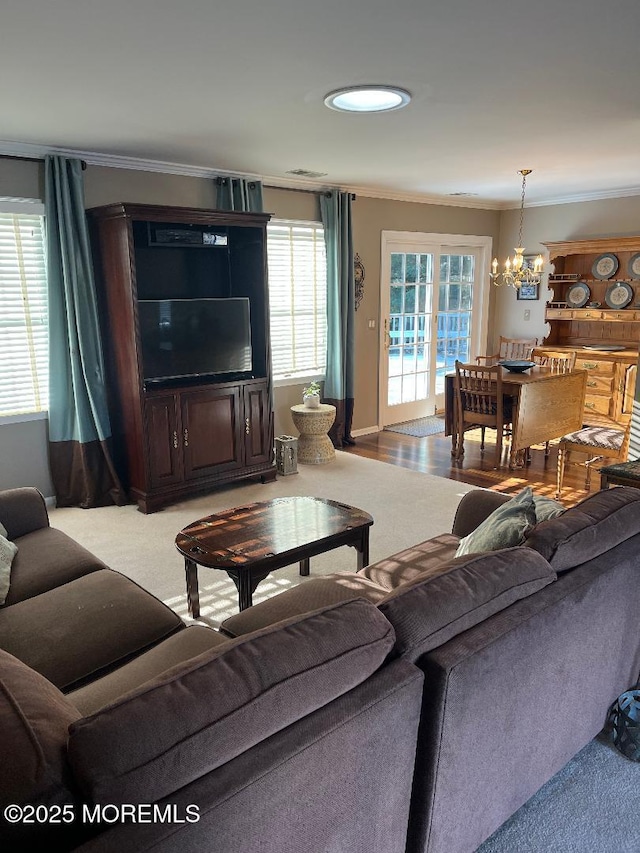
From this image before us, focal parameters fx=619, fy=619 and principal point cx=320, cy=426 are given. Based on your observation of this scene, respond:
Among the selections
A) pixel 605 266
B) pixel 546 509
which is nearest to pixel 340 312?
pixel 605 266

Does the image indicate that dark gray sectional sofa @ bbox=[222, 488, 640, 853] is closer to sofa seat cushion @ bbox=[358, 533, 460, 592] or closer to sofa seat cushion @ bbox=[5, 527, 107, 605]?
sofa seat cushion @ bbox=[358, 533, 460, 592]

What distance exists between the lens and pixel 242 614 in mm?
2180

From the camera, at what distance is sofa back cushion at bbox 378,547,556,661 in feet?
4.59

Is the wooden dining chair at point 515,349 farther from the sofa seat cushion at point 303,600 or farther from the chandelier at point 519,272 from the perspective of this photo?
the sofa seat cushion at point 303,600

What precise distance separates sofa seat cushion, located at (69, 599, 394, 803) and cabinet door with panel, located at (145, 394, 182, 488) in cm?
318

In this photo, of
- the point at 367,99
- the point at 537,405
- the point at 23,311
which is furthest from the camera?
the point at 537,405

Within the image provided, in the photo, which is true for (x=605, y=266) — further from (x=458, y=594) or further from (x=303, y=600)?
(x=458, y=594)

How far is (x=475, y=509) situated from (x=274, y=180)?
3.76m

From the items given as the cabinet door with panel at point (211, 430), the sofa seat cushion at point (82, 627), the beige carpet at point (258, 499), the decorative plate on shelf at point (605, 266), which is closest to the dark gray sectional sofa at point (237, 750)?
the sofa seat cushion at point (82, 627)

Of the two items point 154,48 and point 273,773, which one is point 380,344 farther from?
point 273,773

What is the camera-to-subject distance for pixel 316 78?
8.64 ft

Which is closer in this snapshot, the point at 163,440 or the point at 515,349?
the point at 163,440

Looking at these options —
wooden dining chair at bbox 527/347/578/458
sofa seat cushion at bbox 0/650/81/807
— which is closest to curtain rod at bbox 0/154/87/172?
sofa seat cushion at bbox 0/650/81/807

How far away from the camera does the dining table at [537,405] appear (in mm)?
5137
